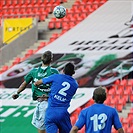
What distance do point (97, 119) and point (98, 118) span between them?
0.05ft

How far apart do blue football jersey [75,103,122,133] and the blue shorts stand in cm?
133

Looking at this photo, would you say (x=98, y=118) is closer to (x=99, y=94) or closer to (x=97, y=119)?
(x=97, y=119)

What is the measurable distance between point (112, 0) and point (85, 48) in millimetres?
4266

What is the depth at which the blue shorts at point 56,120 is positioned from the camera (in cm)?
709

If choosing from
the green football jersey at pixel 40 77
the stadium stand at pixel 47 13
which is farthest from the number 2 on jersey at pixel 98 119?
the stadium stand at pixel 47 13

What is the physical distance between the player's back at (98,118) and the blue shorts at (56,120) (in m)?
1.33

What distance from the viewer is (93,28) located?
784 inches

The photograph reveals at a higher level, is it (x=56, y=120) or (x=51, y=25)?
(x=56, y=120)

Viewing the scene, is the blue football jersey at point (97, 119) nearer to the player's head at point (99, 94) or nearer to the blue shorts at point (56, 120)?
the player's head at point (99, 94)

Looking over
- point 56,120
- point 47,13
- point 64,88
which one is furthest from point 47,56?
point 47,13

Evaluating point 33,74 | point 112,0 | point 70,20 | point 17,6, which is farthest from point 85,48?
point 33,74

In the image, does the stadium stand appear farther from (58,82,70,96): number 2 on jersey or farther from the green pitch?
(58,82,70,96): number 2 on jersey

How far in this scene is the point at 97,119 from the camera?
5.74 metres

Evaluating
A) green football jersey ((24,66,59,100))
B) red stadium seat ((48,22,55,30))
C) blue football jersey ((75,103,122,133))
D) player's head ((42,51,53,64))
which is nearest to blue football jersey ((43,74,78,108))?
green football jersey ((24,66,59,100))
